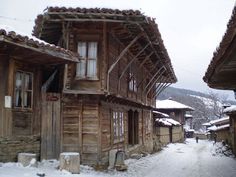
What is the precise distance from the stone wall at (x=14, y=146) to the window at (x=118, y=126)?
4.78 metres

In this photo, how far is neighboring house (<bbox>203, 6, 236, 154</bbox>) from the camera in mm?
7483

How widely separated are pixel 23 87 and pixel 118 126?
21.2ft

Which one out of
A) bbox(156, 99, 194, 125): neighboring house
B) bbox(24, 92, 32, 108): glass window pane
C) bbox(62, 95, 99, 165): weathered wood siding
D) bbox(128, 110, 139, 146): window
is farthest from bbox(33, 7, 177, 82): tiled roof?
bbox(156, 99, 194, 125): neighboring house

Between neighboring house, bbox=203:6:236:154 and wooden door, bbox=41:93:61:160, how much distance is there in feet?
18.5

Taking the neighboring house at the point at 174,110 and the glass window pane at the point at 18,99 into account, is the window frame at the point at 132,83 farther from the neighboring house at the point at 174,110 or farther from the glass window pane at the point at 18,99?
the neighboring house at the point at 174,110

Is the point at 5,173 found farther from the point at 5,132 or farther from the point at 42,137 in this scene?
the point at 42,137

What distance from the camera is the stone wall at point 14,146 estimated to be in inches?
465

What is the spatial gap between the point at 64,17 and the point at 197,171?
8.23 m

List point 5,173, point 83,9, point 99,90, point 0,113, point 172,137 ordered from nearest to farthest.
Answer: point 5,173, point 0,113, point 83,9, point 99,90, point 172,137

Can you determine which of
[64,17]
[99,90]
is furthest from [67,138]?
[64,17]

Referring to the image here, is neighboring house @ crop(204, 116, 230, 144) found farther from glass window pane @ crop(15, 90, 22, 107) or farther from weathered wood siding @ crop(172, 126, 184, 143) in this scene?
glass window pane @ crop(15, 90, 22, 107)

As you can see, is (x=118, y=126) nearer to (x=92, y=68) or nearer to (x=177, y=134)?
(x=92, y=68)

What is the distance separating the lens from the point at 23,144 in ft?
42.1

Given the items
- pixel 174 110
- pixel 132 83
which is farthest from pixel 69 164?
pixel 174 110
